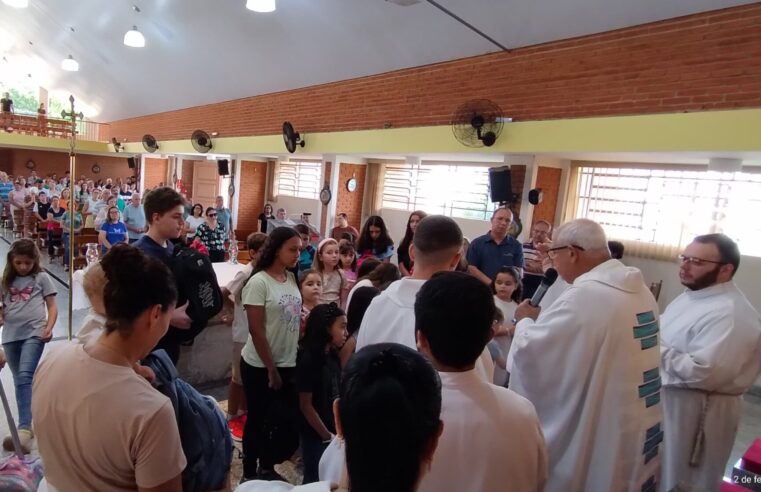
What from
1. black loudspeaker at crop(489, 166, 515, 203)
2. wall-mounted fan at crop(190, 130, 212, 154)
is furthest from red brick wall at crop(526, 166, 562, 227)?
wall-mounted fan at crop(190, 130, 212, 154)

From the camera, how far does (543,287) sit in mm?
2670

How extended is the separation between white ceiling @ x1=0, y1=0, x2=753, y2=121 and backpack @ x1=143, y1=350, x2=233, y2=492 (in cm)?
549

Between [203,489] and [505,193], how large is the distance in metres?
5.63

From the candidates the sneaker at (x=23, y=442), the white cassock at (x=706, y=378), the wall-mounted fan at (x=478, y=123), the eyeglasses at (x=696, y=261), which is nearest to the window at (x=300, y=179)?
the wall-mounted fan at (x=478, y=123)

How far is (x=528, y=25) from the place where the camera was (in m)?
5.76

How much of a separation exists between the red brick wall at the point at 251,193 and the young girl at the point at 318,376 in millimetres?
11131

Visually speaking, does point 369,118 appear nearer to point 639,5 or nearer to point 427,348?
point 639,5

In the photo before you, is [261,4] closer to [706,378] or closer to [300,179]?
[706,378]

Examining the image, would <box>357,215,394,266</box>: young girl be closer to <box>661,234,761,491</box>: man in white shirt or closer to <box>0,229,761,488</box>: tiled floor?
<box>0,229,761,488</box>: tiled floor

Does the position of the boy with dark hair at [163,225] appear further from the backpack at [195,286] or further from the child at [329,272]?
the child at [329,272]

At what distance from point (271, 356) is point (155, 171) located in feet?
61.7

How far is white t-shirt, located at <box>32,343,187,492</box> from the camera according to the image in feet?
4.05

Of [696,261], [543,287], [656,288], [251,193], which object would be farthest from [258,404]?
[251,193]

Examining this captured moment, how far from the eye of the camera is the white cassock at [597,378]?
1.85 m
